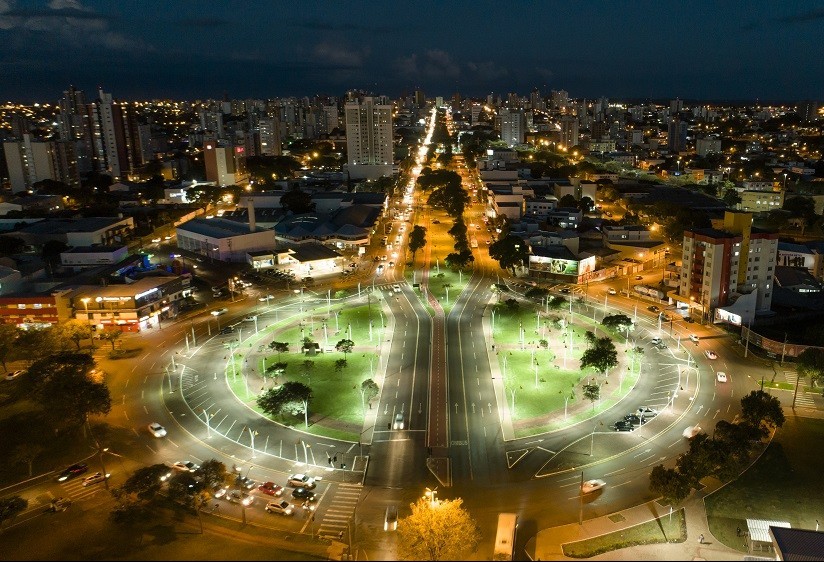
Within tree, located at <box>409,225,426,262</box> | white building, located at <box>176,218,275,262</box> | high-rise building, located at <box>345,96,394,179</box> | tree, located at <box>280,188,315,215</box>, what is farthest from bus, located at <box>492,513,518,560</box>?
high-rise building, located at <box>345,96,394,179</box>

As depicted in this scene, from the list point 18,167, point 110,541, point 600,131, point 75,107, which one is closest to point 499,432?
point 110,541

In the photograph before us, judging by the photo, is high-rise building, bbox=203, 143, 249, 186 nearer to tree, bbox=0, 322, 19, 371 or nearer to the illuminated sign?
the illuminated sign

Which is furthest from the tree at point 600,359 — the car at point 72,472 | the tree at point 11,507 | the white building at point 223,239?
the white building at point 223,239

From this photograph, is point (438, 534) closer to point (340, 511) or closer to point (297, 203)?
point (340, 511)

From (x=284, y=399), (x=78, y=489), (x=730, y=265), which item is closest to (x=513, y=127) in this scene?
(x=730, y=265)

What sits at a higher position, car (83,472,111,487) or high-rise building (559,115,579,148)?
high-rise building (559,115,579,148)

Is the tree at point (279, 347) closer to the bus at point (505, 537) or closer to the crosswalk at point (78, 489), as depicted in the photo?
the crosswalk at point (78, 489)

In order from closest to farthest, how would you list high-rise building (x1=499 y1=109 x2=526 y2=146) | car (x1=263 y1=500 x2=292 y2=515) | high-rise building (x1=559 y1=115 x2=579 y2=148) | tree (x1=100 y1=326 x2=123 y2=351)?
car (x1=263 y1=500 x2=292 y2=515)
tree (x1=100 y1=326 x2=123 y2=351)
high-rise building (x1=559 y1=115 x2=579 y2=148)
high-rise building (x1=499 y1=109 x2=526 y2=146)
